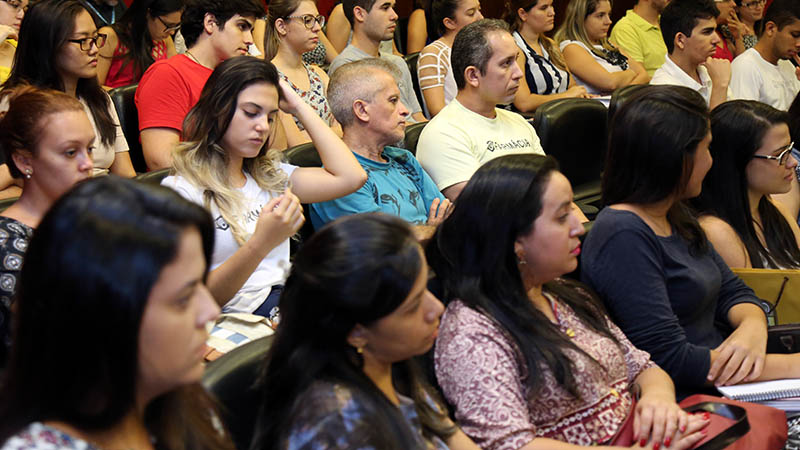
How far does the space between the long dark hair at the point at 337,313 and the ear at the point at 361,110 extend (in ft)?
5.07

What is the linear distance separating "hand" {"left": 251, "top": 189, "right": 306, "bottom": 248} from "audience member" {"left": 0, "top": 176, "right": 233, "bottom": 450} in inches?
33.0

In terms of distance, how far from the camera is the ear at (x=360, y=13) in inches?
166

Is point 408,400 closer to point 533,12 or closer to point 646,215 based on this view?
point 646,215

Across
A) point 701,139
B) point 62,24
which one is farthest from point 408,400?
point 62,24

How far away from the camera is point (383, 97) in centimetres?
281

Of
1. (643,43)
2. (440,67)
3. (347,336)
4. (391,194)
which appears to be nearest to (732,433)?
(347,336)

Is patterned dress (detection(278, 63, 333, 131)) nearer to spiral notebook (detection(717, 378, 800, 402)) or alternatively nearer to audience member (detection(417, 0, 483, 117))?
audience member (detection(417, 0, 483, 117))

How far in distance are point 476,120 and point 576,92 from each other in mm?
1511

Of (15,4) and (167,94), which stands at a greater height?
(15,4)

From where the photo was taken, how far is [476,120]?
3131mm

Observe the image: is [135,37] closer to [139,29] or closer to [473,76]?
[139,29]

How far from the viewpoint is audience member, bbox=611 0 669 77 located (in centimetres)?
525

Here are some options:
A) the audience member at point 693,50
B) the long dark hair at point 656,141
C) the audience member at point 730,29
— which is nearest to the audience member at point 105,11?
the audience member at point 693,50

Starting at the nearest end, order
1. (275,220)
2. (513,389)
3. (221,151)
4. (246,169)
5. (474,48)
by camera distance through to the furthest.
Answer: (513,389) < (275,220) < (221,151) < (246,169) < (474,48)
